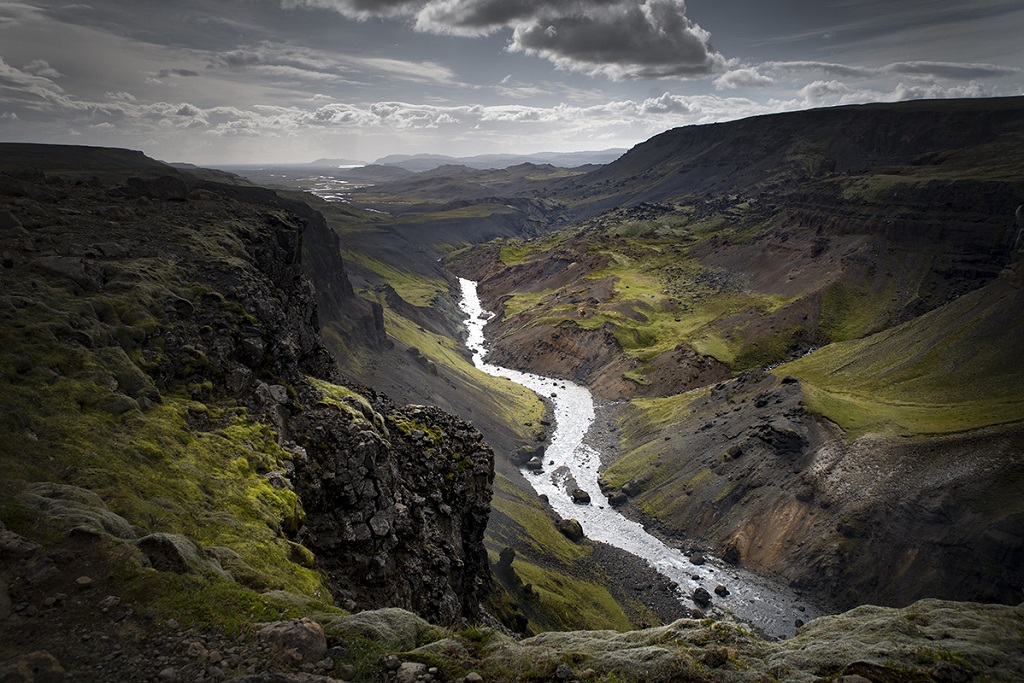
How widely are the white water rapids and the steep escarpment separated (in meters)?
31.4

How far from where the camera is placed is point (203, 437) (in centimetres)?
2445

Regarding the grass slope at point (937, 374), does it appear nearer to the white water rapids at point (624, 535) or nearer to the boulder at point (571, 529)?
the white water rapids at point (624, 535)

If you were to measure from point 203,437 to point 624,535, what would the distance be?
182 feet

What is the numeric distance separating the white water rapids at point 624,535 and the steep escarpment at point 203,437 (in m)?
31.4

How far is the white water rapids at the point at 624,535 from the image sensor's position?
54.8 m

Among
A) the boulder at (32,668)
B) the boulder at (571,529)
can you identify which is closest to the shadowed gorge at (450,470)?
the boulder at (32,668)

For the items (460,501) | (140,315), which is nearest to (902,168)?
(460,501)

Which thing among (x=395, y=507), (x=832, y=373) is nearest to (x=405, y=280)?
(x=832, y=373)

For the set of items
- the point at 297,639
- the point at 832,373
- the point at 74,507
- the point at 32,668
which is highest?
the point at 74,507

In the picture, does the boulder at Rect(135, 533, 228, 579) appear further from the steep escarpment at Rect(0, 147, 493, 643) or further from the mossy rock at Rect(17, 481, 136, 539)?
the mossy rock at Rect(17, 481, 136, 539)

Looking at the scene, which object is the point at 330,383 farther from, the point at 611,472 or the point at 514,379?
the point at 514,379

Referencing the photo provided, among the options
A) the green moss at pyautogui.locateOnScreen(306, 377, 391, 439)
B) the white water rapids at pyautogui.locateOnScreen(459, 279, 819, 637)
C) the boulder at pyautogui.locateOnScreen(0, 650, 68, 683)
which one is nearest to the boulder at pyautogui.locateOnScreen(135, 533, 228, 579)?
the boulder at pyautogui.locateOnScreen(0, 650, 68, 683)

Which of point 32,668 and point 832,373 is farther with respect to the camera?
point 832,373

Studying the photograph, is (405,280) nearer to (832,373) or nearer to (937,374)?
(832,373)
